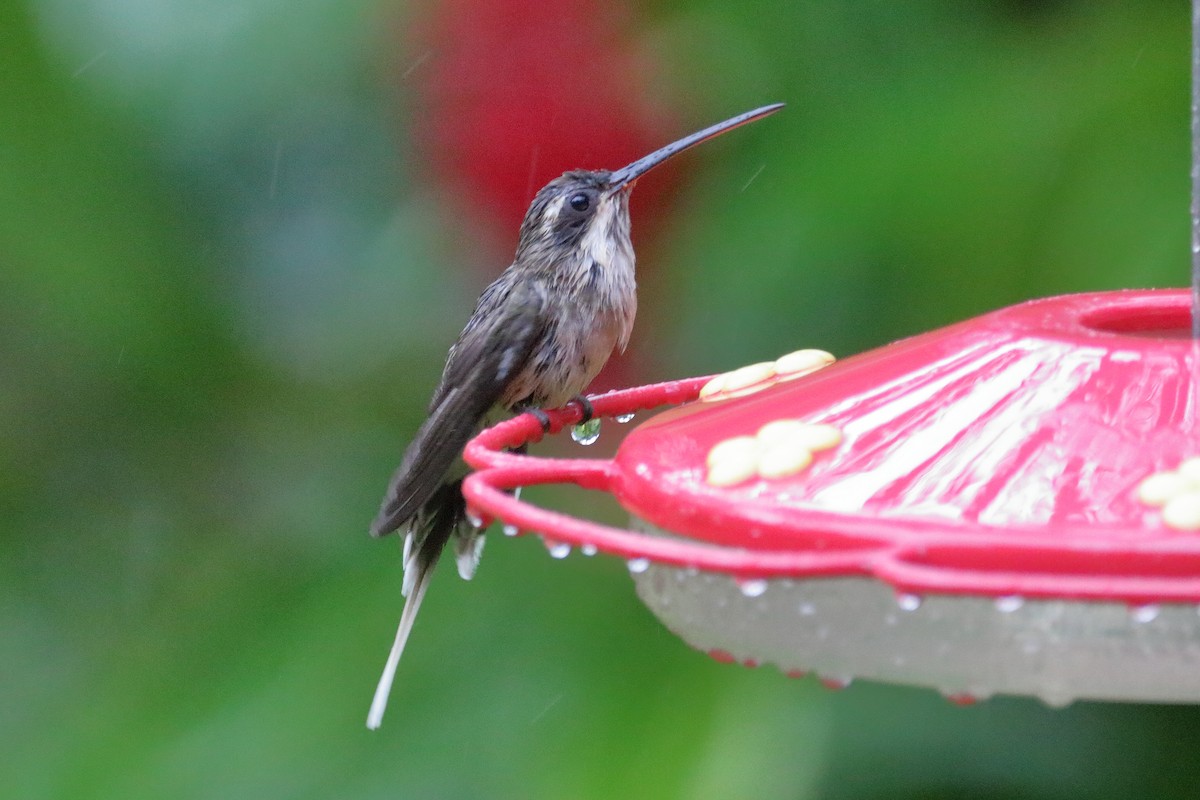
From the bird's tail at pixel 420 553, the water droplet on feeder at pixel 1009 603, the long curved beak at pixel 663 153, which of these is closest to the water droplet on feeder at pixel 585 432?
the bird's tail at pixel 420 553

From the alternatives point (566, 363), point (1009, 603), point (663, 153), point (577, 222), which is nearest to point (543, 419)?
point (663, 153)

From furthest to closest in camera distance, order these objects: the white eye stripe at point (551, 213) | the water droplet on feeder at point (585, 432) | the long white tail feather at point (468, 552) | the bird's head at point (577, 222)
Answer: the white eye stripe at point (551, 213) → the bird's head at point (577, 222) → the long white tail feather at point (468, 552) → the water droplet on feeder at point (585, 432)

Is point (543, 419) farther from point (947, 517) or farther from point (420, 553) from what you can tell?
point (947, 517)

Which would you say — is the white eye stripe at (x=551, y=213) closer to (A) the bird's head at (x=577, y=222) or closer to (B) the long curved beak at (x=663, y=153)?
(A) the bird's head at (x=577, y=222)

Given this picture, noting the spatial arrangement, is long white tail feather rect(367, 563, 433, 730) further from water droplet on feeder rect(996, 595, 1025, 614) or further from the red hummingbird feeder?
water droplet on feeder rect(996, 595, 1025, 614)

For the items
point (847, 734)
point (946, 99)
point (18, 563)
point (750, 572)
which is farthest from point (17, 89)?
point (750, 572)

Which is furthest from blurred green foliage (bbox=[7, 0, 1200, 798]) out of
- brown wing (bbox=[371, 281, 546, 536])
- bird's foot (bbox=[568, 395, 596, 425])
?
bird's foot (bbox=[568, 395, 596, 425])

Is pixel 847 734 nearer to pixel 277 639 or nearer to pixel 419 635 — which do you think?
pixel 419 635
